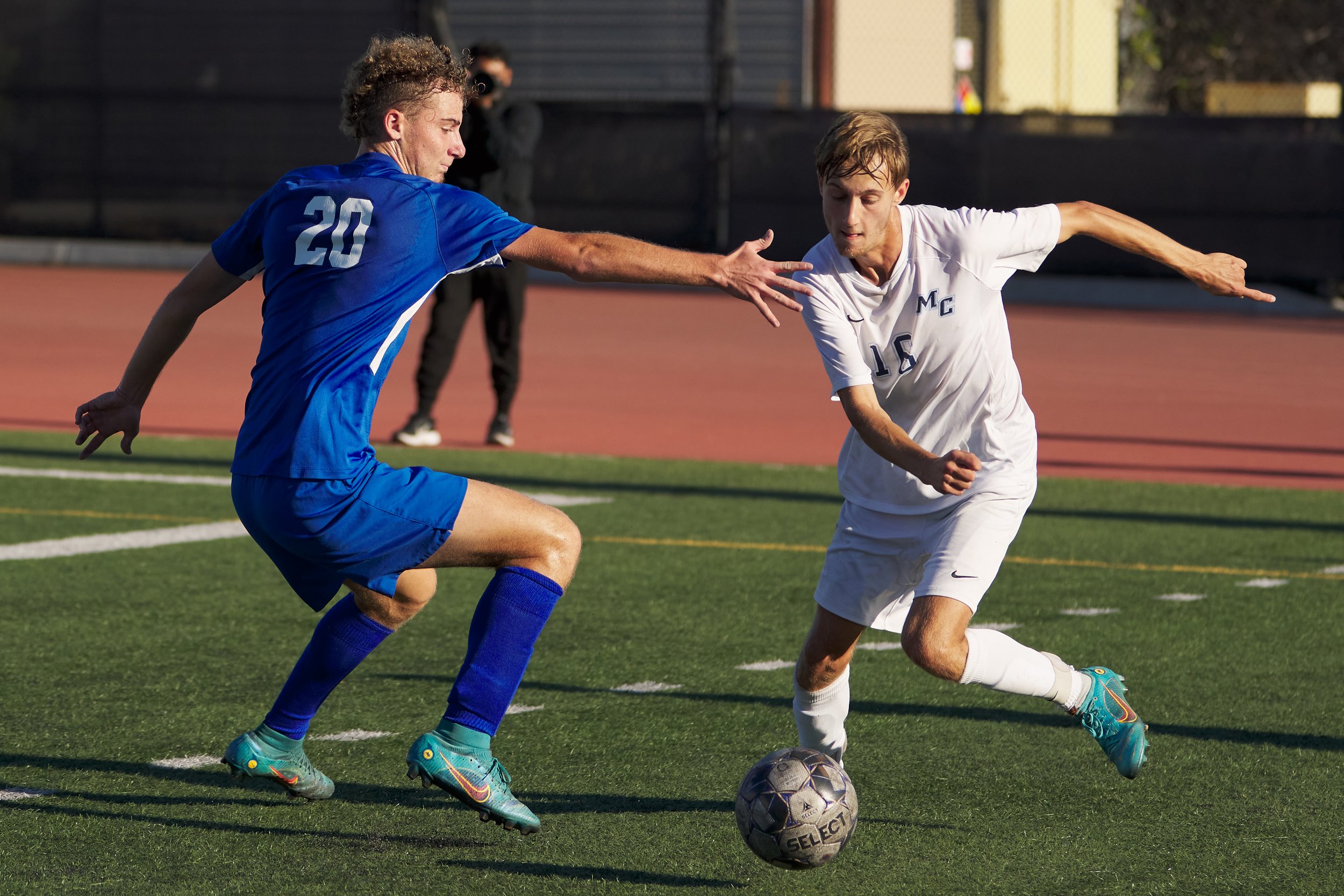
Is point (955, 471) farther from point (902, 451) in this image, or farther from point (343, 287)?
point (343, 287)

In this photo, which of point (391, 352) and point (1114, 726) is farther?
point (1114, 726)

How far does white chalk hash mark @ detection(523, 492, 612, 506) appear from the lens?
1005cm

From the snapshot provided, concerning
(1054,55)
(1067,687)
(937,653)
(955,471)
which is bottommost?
(1067,687)

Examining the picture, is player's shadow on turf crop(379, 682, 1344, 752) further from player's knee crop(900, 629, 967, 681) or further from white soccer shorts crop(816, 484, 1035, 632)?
player's knee crop(900, 629, 967, 681)

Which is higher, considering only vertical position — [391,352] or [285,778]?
Result: [391,352]

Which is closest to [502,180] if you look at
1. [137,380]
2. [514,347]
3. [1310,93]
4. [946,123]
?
[514,347]

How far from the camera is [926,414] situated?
4863 millimetres

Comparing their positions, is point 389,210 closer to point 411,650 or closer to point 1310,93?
point 411,650

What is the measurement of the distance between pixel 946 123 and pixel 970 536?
18371 mm

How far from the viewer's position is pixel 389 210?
14.0 ft

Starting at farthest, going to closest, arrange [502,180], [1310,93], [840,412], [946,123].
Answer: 1. [1310,93]
2. [946,123]
3. [840,412]
4. [502,180]

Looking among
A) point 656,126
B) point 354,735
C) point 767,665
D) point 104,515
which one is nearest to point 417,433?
point 104,515

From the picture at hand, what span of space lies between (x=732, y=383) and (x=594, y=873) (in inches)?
454

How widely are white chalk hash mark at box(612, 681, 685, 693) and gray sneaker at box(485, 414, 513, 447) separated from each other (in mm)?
5999
